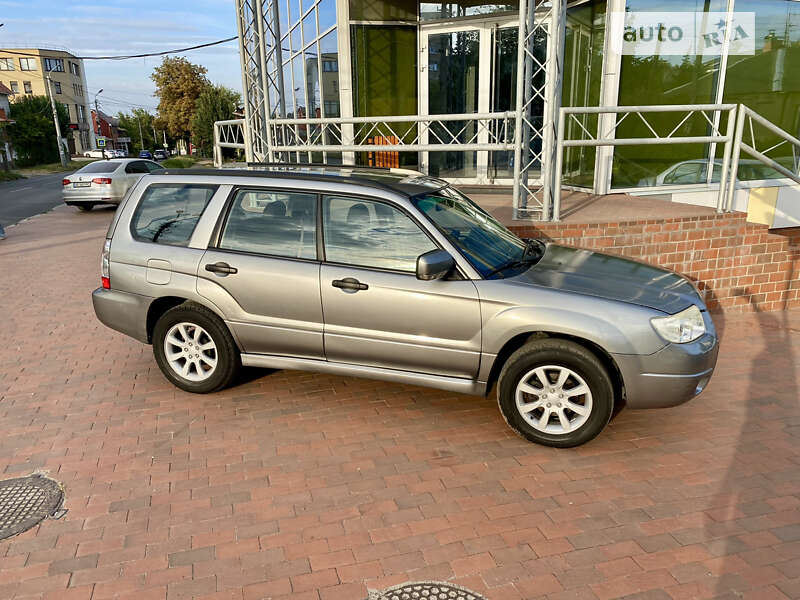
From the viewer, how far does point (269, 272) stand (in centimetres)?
461

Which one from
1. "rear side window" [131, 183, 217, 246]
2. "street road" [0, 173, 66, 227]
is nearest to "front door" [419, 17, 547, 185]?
"rear side window" [131, 183, 217, 246]

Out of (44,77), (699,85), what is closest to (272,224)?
(699,85)

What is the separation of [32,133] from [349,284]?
2416 inches

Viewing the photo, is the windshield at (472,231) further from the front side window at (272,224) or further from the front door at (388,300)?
the front side window at (272,224)

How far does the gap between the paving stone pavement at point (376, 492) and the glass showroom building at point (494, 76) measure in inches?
166

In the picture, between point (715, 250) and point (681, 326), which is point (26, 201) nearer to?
point (715, 250)

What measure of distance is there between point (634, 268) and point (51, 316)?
6.72 metres

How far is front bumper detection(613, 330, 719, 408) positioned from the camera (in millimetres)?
3961

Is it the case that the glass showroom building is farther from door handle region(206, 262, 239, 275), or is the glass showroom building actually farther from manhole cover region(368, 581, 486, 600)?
manhole cover region(368, 581, 486, 600)

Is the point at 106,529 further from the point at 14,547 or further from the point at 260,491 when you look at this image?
the point at 260,491

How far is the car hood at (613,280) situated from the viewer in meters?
4.11

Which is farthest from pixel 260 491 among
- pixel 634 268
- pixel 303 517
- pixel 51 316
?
pixel 51 316

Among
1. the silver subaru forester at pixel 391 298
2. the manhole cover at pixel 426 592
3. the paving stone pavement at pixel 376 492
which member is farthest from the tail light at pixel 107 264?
the manhole cover at pixel 426 592

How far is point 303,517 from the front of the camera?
11.4ft
